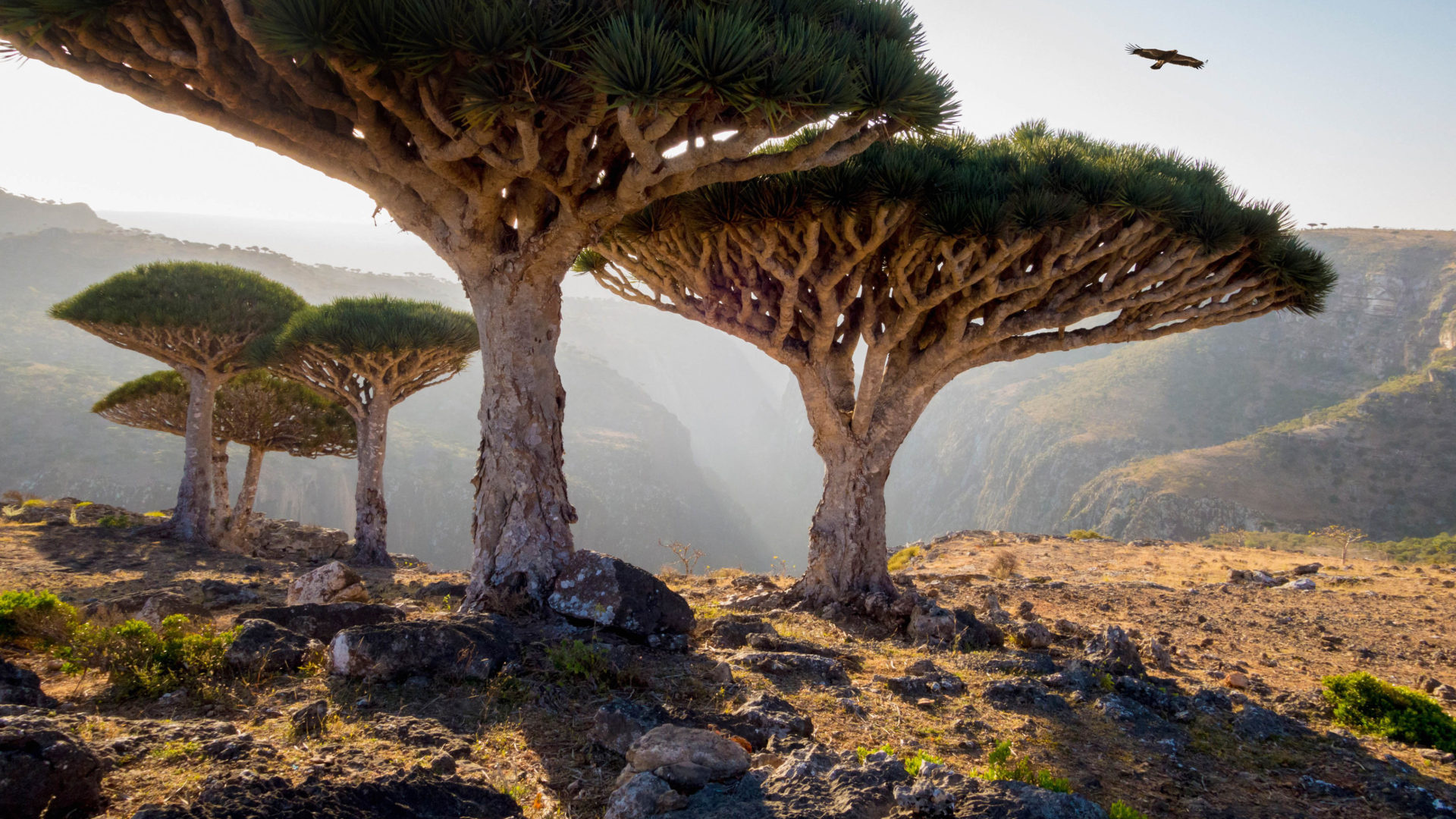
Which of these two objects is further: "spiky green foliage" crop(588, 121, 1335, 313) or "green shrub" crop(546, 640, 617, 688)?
"spiky green foliage" crop(588, 121, 1335, 313)

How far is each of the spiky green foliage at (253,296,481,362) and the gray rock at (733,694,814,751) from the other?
13448mm

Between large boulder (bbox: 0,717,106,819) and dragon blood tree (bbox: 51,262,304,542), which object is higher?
dragon blood tree (bbox: 51,262,304,542)

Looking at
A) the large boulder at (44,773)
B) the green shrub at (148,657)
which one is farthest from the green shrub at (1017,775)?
the green shrub at (148,657)

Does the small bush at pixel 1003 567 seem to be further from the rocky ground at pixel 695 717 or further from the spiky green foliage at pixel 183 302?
the spiky green foliage at pixel 183 302

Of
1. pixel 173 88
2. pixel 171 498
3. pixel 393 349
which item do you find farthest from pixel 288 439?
pixel 171 498

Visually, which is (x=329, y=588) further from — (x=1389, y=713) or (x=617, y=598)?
(x=1389, y=713)

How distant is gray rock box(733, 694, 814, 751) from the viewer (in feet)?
12.7

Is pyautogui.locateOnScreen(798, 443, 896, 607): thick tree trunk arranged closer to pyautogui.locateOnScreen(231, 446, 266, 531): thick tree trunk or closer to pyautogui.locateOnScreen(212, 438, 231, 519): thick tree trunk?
pyautogui.locateOnScreen(231, 446, 266, 531): thick tree trunk

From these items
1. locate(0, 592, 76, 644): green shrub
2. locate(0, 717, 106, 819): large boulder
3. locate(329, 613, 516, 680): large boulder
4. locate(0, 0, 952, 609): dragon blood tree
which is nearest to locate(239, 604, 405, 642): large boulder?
locate(329, 613, 516, 680): large boulder

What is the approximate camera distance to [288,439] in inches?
767

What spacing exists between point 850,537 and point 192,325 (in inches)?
619

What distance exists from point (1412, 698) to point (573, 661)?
22.7 ft

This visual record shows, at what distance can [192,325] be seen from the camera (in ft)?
50.9

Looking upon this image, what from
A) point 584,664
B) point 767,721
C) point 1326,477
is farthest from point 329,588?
point 1326,477
